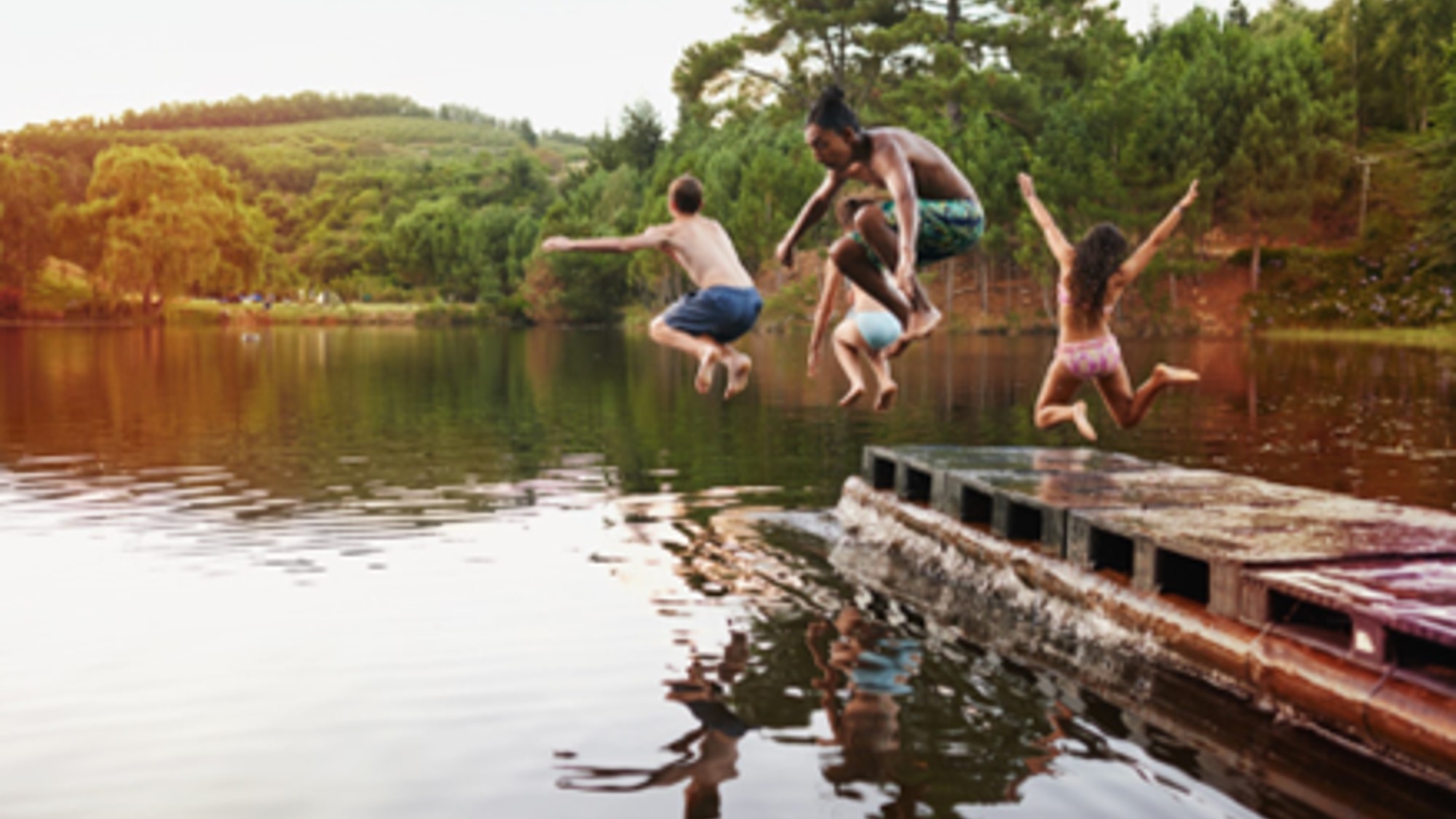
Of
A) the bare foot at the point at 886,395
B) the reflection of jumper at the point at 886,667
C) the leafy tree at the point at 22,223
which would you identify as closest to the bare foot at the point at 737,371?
the bare foot at the point at 886,395

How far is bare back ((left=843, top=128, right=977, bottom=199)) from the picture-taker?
7.98 metres

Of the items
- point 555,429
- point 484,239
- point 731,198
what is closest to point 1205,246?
point 731,198

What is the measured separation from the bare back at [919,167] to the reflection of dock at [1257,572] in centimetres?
447

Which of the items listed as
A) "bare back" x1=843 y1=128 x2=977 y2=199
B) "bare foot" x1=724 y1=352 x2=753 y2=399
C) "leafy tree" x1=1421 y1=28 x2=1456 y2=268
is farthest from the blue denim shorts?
"leafy tree" x1=1421 y1=28 x2=1456 y2=268

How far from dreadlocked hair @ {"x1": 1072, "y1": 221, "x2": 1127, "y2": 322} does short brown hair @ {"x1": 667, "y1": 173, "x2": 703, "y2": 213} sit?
10.0 feet

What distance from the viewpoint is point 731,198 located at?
331ft

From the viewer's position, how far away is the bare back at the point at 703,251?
10398 mm

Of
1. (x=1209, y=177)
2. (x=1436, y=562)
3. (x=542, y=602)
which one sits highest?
(x=1209, y=177)

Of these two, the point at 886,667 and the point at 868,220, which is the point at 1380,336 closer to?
the point at 886,667

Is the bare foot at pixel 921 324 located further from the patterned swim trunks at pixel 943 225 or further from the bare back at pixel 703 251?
the bare back at pixel 703 251

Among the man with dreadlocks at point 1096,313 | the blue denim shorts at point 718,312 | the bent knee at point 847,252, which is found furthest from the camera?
the man with dreadlocks at point 1096,313

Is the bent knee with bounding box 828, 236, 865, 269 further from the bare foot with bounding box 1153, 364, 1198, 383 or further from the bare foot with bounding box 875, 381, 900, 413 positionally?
the bare foot with bounding box 1153, 364, 1198, 383

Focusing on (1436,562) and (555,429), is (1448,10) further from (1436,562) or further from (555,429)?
(1436,562)

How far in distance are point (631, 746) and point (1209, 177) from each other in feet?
252
